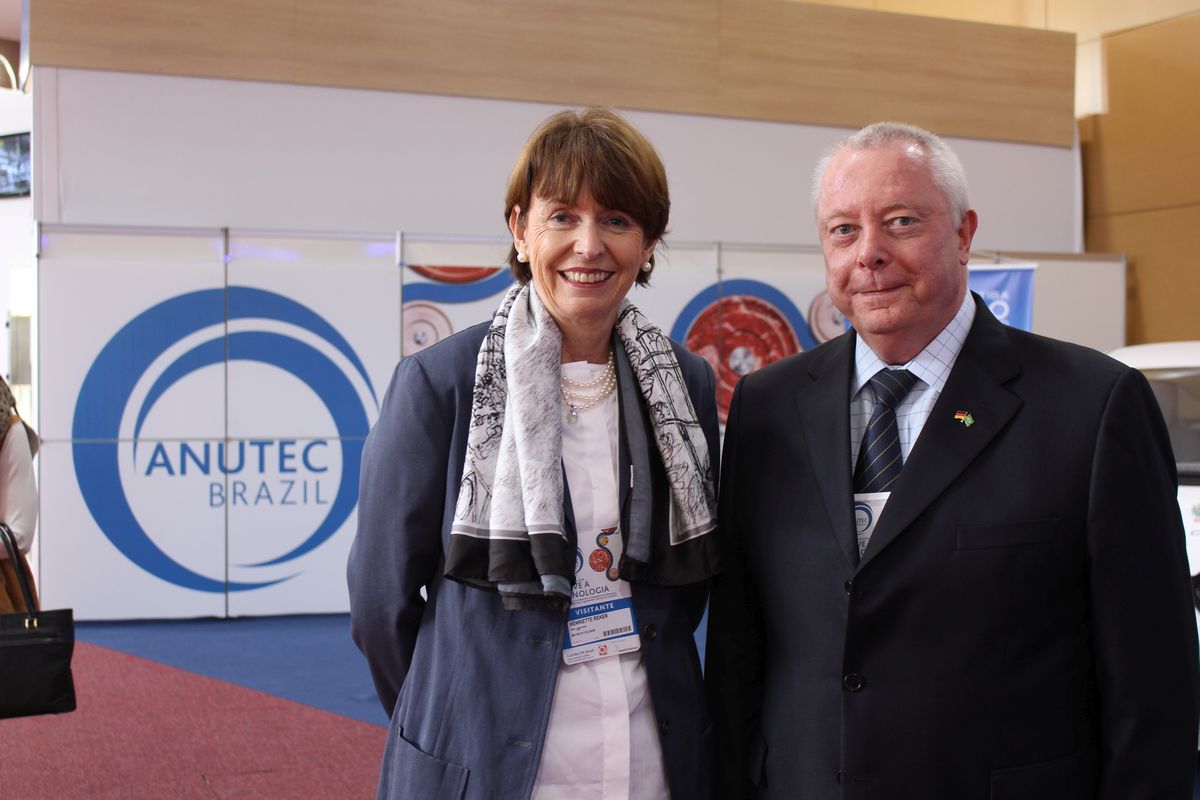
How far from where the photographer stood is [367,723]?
5.28 m

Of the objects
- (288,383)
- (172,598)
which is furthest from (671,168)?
(172,598)

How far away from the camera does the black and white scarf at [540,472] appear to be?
1.76 meters

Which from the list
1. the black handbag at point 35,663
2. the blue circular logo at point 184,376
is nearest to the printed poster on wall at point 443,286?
the blue circular logo at point 184,376

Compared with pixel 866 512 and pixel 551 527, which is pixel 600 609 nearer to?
pixel 551 527

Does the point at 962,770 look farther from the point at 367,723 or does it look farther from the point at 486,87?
the point at 486,87

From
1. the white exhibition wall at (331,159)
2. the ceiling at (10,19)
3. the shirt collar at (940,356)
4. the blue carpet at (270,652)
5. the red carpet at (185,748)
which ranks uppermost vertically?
the ceiling at (10,19)

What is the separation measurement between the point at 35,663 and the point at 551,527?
2069 mm

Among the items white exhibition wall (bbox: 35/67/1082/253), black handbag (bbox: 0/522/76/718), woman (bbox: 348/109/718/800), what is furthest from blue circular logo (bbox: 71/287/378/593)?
woman (bbox: 348/109/718/800)

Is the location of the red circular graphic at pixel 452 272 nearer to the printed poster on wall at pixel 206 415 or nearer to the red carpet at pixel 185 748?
the printed poster on wall at pixel 206 415

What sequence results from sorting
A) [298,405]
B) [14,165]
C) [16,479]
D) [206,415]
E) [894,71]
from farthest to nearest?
[14,165] < [894,71] < [298,405] < [206,415] < [16,479]

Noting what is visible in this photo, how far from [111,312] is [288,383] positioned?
1.17 meters

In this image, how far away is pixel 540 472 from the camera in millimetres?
1785

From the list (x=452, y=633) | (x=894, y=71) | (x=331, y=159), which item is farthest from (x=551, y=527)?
(x=894, y=71)

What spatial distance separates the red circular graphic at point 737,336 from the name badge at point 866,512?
6526mm
